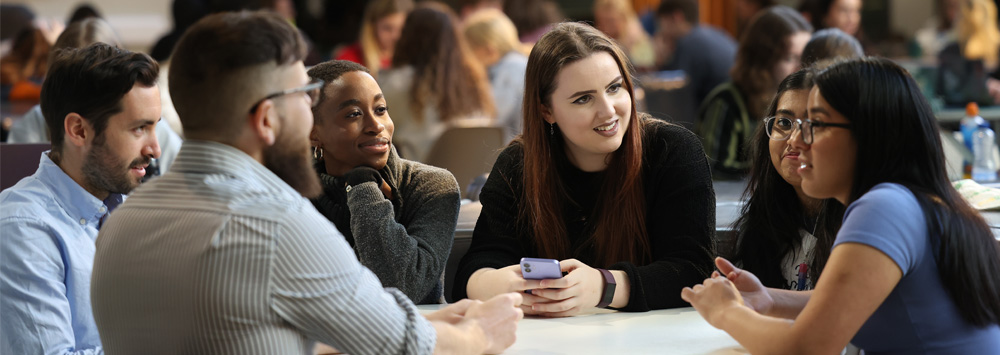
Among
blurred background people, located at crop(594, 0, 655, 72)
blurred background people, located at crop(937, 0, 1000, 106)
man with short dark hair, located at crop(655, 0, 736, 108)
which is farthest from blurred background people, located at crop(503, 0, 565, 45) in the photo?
blurred background people, located at crop(937, 0, 1000, 106)

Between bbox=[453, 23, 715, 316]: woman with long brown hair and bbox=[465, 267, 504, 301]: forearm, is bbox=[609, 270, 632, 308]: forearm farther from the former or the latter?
bbox=[465, 267, 504, 301]: forearm

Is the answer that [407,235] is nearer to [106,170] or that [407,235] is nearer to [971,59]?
[106,170]

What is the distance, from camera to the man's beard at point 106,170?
192 centimetres

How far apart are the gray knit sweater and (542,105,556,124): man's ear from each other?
259 millimetres

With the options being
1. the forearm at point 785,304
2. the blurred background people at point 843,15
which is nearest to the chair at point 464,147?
the forearm at point 785,304

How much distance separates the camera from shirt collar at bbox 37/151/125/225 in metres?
1.90

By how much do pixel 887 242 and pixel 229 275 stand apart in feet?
3.01

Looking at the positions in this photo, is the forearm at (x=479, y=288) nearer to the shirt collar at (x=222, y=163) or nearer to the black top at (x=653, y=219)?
the black top at (x=653, y=219)

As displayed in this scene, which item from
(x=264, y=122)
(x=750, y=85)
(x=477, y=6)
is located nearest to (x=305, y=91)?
(x=264, y=122)

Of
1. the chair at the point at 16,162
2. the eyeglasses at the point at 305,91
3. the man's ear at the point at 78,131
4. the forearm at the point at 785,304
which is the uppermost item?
the eyeglasses at the point at 305,91

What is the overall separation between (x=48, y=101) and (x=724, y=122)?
2.79m

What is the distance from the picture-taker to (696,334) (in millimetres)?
1793

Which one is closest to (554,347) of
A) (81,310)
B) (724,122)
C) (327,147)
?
(327,147)

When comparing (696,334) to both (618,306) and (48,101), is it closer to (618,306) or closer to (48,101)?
(618,306)
